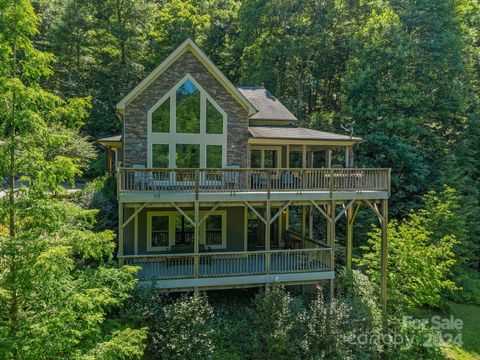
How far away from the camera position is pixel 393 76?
2652cm

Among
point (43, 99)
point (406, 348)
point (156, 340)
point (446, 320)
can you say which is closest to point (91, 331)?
point (156, 340)

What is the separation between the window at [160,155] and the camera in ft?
48.6

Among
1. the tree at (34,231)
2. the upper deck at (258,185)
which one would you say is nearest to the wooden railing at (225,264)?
the upper deck at (258,185)

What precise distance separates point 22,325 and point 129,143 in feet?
29.2

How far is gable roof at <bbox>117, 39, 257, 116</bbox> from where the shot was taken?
47.2 ft

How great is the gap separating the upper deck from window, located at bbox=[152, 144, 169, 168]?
540mm

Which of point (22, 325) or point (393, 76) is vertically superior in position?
point (393, 76)

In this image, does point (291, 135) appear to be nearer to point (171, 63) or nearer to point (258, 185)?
point (258, 185)

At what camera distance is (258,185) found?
555 inches

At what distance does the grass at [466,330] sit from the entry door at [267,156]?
9.76m

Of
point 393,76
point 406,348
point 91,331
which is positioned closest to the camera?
point 91,331

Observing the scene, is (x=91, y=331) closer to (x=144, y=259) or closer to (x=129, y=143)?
(x=144, y=259)

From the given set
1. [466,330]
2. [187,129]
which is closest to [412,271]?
[466,330]

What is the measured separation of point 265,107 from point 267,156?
2.77 m
